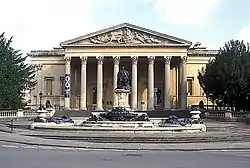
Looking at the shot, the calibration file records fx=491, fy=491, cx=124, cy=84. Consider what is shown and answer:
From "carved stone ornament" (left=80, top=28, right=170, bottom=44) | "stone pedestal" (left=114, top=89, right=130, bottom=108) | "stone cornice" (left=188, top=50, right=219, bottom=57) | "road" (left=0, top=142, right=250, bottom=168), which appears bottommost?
"road" (left=0, top=142, right=250, bottom=168)

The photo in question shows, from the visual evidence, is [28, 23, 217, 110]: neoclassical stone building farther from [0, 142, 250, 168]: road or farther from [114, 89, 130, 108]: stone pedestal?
[0, 142, 250, 168]: road

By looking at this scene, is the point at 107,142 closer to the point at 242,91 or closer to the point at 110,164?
the point at 110,164

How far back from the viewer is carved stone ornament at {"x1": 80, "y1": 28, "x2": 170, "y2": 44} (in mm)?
90375

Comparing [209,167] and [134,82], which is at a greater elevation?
[134,82]

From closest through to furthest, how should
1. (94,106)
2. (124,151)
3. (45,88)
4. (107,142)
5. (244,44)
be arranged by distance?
(124,151) → (107,142) → (244,44) → (94,106) → (45,88)

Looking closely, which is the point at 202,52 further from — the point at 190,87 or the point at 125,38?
the point at 125,38

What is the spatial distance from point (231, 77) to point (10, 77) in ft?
99.1

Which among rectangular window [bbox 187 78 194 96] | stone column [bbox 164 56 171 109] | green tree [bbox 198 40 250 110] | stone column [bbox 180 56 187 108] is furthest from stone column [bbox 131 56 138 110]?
green tree [bbox 198 40 250 110]

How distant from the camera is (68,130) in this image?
116 feet

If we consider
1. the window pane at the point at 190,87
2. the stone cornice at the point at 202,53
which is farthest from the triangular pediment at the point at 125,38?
the window pane at the point at 190,87

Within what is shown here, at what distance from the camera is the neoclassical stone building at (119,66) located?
296ft

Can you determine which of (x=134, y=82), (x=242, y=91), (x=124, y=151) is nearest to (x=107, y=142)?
(x=124, y=151)

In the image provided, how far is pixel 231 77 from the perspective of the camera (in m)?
66.8

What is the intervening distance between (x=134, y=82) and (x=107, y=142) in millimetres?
63010
